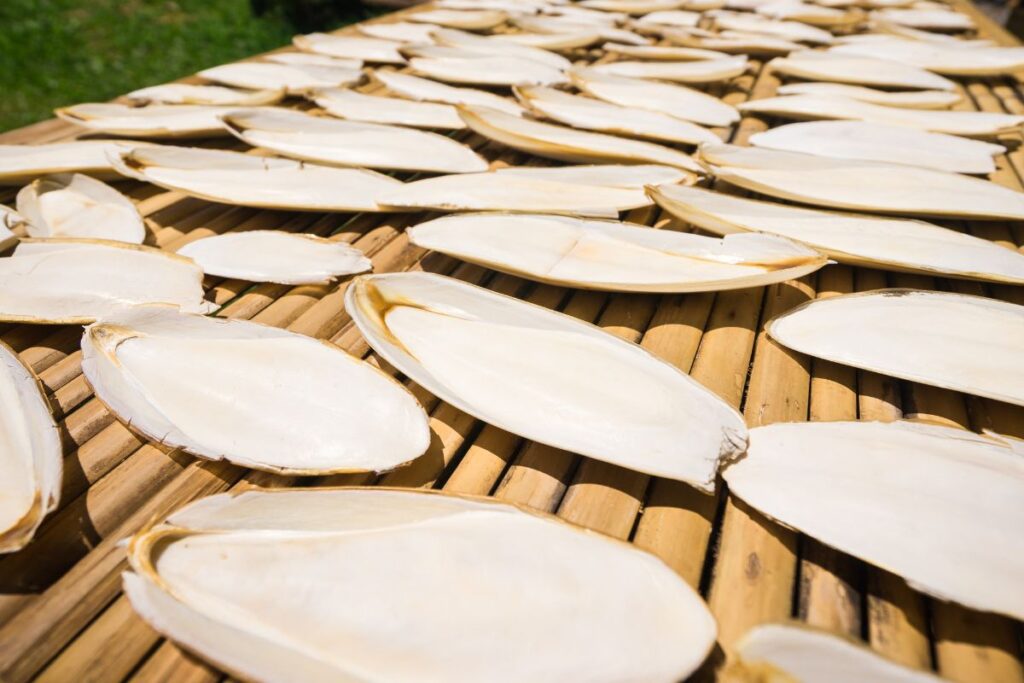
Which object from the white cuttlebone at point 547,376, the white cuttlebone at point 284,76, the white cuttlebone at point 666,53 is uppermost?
the white cuttlebone at point 284,76

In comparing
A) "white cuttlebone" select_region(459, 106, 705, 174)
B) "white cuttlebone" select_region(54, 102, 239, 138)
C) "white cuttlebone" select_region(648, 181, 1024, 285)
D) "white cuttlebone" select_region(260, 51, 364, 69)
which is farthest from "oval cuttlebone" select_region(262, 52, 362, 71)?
"white cuttlebone" select_region(648, 181, 1024, 285)

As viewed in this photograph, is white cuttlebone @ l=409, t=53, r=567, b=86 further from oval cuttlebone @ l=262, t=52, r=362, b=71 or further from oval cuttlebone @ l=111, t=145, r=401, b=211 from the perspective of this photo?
oval cuttlebone @ l=111, t=145, r=401, b=211

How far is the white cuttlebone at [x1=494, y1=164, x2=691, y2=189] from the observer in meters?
0.70

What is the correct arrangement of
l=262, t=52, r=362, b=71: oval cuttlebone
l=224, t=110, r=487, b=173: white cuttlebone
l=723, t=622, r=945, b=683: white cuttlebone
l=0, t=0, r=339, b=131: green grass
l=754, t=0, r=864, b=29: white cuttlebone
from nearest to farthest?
1. l=723, t=622, r=945, b=683: white cuttlebone
2. l=224, t=110, r=487, b=173: white cuttlebone
3. l=262, t=52, r=362, b=71: oval cuttlebone
4. l=754, t=0, r=864, b=29: white cuttlebone
5. l=0, t=0, r=339, b=131: green grass

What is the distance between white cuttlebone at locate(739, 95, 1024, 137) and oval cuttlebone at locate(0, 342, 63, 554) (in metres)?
0.96

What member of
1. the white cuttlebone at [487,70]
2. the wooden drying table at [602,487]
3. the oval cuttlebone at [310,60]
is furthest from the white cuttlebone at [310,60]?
→ the wooden drying table at [602,487]

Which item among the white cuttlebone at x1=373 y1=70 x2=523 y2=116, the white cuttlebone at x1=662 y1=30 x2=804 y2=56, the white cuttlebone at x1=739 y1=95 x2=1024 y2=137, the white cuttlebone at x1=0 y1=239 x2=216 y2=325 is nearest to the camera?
the white cuttlebone at x1=0 y1=239 x2=216 y2=325

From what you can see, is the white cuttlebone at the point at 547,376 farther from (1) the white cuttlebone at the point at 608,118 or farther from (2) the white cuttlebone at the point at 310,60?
(2) the white cuttlebone at the point at 310,60

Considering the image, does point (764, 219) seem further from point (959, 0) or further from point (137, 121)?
point (959, 0)

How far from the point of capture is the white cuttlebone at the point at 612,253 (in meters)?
0.53

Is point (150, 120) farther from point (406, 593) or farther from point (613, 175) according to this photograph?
point (406, 593)

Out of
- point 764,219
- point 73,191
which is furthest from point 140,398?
point 764,219

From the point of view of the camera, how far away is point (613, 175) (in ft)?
2.32

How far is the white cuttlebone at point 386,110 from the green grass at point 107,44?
143cm
